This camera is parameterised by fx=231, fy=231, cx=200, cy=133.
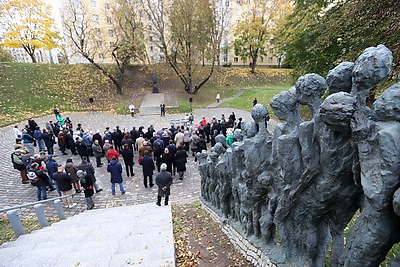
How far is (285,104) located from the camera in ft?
10.8

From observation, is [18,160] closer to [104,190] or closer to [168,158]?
[104,190]

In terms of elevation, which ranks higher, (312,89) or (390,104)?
(312,89)

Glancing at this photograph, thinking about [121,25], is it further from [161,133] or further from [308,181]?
[308,181]

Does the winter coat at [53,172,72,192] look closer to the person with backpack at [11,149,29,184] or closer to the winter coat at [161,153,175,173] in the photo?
the person with backpack at [11,149,29,184]

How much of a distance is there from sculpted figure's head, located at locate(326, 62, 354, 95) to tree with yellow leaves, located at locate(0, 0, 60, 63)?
40.6 metres

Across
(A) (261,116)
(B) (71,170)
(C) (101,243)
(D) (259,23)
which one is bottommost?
(C) (101,243)

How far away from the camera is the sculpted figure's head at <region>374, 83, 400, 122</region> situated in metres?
2.06

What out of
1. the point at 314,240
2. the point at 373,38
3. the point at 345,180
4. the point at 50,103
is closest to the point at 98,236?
the point at 314,240

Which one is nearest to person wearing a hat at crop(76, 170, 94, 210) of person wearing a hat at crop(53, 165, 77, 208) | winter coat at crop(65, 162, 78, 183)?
person wearing a hat at crop(53, 165, 77, 208)

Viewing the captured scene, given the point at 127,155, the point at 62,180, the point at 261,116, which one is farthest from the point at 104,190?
the point at 261,116

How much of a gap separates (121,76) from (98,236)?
28878 millimetres

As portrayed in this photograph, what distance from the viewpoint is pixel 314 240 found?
3.19 meters

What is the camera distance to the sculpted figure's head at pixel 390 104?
6.75 ft

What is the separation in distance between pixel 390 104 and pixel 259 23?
3642 cm
